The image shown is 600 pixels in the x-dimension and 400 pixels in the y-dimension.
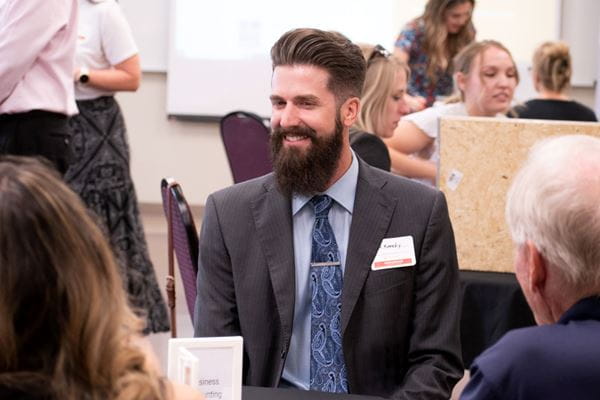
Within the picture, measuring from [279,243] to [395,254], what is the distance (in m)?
0.28

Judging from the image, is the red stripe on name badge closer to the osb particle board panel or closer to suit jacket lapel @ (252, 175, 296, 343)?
suit jacket lapel @ (252, 175, 296, 343)

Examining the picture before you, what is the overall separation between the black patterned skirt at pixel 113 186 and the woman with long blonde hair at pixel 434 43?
1.96 metres

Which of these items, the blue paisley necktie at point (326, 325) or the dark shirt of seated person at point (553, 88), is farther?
the dark shirt of seated person at point (553, 88)

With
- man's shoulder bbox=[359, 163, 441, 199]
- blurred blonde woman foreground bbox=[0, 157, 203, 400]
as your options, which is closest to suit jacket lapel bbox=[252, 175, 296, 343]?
man's shoulder bbox=[359, 163, 441, 199]

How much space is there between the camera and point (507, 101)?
501 centimetres

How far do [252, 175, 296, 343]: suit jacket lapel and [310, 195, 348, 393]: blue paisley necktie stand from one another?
6cm

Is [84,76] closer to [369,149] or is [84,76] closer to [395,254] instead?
[369,149]

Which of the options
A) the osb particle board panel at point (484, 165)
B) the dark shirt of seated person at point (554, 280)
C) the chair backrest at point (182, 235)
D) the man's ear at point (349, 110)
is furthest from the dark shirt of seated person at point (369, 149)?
the dark shirt of seated person at point (554, 280)

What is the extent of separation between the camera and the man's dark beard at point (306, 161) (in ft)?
8.73

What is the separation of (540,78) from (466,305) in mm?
3125

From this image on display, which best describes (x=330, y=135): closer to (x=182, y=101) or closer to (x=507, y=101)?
(x=507, y=101)

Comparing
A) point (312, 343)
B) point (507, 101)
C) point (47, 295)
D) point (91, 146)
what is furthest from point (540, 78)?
point (47, 295)

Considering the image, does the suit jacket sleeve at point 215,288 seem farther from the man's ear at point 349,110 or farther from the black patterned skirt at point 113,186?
the black patterned skirt at point 113,186

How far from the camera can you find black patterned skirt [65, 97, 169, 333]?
15.7 ft
